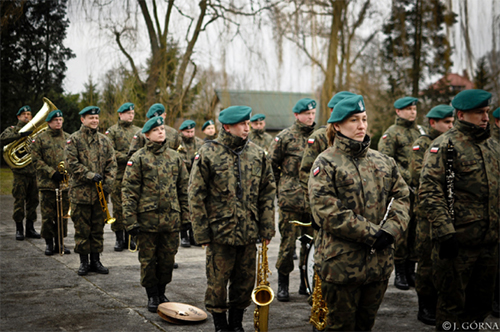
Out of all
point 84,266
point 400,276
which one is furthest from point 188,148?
point 400,276

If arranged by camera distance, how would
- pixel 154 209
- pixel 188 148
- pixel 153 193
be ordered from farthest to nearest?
pixel 188 148, pixel 153 193, pixel 154 209

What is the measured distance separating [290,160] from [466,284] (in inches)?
106

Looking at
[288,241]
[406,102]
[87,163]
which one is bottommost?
[288,241]

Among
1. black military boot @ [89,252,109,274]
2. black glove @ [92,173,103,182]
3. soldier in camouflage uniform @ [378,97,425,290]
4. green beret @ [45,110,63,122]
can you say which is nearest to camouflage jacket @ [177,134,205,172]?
green beret @ [45,110,63,122]

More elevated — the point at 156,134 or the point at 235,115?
the point at 235,115

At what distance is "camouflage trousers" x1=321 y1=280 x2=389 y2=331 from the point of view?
360 cm

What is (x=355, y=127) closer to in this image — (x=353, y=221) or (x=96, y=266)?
(x=353, y=221)

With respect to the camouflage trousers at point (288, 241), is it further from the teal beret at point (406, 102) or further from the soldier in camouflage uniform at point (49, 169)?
the soldier in camouflage uniform at point (49, 169)

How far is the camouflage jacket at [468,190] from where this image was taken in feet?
14.7

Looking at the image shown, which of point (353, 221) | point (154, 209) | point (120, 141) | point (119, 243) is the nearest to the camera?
point (353, 221)

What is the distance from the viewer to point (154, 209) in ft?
19.4

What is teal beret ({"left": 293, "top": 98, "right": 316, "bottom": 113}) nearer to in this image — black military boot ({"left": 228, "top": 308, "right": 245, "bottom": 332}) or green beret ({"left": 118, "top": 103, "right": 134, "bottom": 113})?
black military boot ({"left": 228, "top": 308, "right": 245, "bottom": 332})

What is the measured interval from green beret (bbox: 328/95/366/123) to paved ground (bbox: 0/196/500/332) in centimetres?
247

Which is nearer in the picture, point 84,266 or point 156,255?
point 156,255
